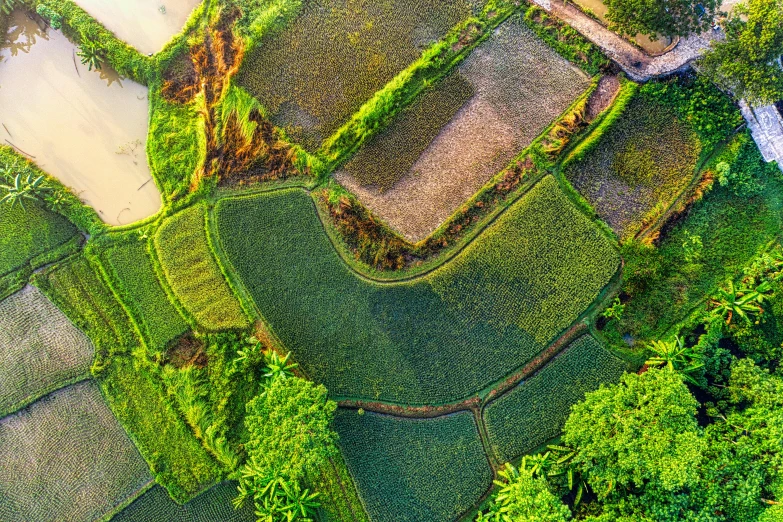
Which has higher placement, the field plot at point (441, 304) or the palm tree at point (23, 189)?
the palm tree at point (23, 189)

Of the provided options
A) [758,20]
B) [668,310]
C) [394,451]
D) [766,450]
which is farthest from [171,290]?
[758,20]

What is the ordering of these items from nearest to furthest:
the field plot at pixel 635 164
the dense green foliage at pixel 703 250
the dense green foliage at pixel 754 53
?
the dense green foliage at pixel 754 53 → the dense green foliage at pixel 703 250 → the field plot at pixel 635 164

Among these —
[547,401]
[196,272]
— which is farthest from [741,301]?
[196,272]

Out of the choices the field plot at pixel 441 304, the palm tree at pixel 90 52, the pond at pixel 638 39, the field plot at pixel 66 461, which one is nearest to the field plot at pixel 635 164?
the field plot at pixel 441 304

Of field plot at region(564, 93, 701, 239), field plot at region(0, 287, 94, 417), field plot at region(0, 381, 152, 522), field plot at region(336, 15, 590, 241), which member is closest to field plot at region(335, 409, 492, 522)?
field plot at region(336, 15, 590, 241)

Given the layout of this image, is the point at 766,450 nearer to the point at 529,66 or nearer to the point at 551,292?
the point at 551,292

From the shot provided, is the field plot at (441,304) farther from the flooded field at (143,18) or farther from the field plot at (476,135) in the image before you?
the flooded field at (143,18)
